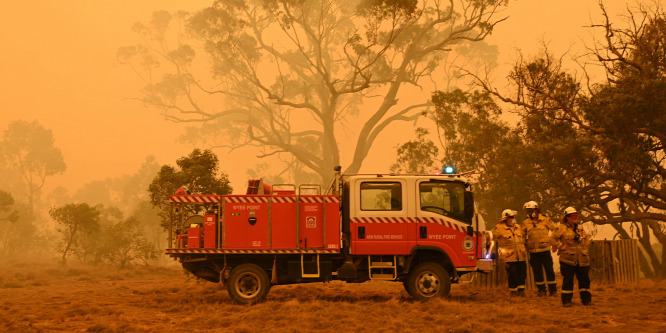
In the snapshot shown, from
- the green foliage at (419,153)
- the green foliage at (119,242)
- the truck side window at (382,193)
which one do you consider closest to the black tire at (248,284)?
the truck side window at (382,193)

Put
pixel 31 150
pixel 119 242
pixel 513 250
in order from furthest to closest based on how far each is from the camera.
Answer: pixel 31 150, pixel 119 242, pixel 513 250

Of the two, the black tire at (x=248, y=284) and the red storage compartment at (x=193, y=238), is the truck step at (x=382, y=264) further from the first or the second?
the red storage compartment at (x=193, y=238)

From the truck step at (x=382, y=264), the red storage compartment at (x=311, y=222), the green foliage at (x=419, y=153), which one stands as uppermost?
the green foliage at (x=419, y=153)

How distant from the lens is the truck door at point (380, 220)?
14.0m

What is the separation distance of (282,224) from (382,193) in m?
2.21

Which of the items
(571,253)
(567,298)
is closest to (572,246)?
(571,253)

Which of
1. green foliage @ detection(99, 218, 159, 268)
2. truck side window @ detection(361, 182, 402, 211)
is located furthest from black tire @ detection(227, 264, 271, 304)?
green foliage @ detection(99, 218, 159, 268)

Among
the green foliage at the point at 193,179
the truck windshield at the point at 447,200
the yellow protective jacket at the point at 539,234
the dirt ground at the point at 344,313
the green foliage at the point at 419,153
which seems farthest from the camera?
the green foliage at the point at 419,153

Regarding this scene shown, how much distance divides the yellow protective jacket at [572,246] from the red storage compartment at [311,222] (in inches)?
186

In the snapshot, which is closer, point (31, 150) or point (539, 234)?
point (539, 234)

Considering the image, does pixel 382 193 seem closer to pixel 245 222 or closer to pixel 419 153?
pixel 245 222

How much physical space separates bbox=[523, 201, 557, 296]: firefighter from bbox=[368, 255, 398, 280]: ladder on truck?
3.11m

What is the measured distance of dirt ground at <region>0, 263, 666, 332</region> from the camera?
36.8 ft

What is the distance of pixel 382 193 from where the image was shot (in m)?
14.1
